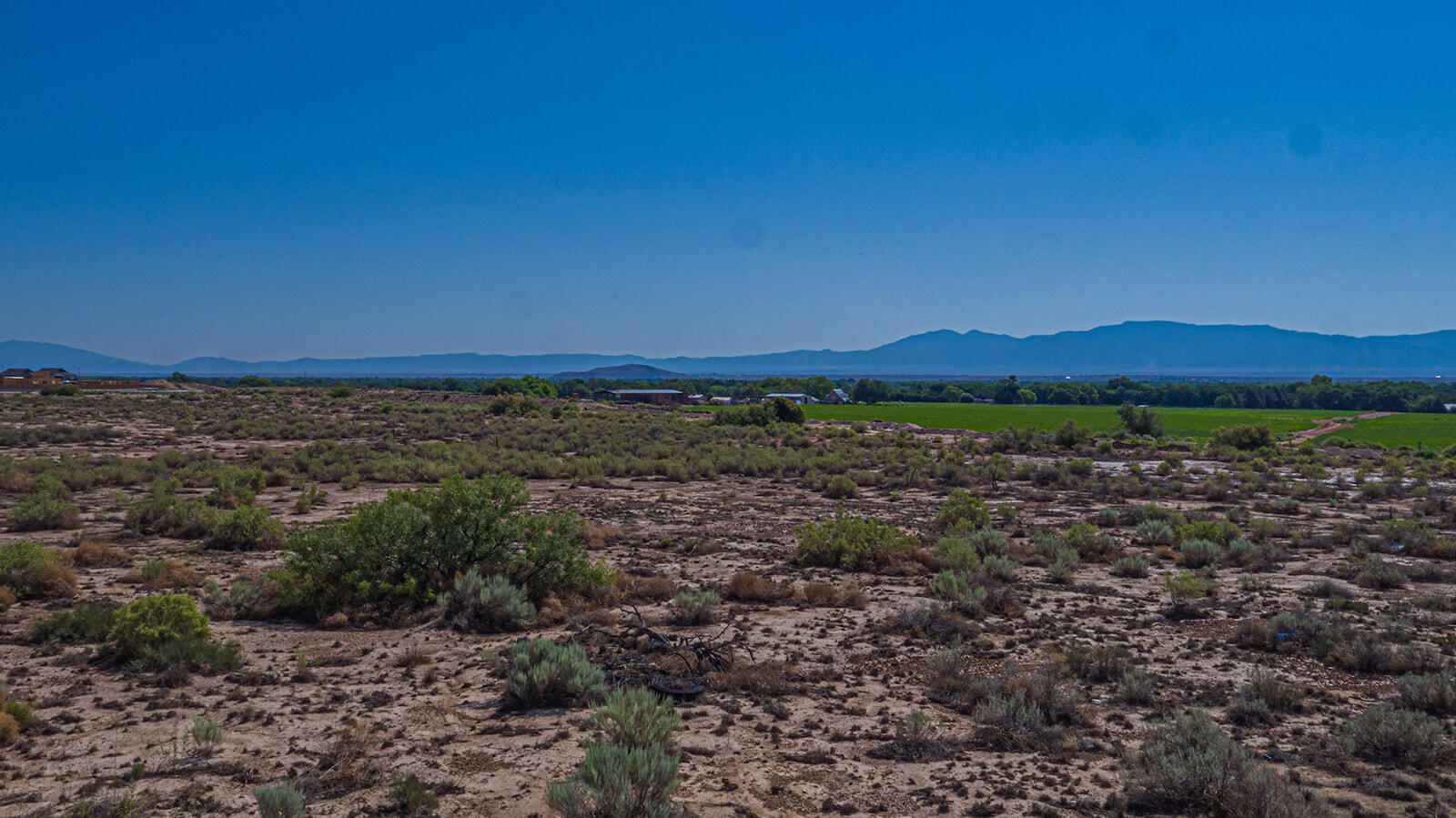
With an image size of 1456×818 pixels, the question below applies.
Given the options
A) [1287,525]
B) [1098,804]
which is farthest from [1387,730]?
[1287,525]

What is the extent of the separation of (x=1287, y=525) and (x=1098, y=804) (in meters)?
18.8

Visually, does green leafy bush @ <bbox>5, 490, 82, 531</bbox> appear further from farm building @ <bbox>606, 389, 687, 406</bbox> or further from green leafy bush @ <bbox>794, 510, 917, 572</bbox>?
farm building @ <bbox>606, 389, 687, 406</bbox>

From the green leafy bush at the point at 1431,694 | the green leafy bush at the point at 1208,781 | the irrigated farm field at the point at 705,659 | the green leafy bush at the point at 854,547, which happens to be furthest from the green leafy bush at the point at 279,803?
the green leafy bush at the point at 854,547

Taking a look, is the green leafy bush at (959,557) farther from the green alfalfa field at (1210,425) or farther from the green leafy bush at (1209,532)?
the green alfalfa field at (1210,425)

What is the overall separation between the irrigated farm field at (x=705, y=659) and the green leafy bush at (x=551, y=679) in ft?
0.12

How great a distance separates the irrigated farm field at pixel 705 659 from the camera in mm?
5957

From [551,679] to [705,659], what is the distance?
6.76 ft

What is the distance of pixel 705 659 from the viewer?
912 cm

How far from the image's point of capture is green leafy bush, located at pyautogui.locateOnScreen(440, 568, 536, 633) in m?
10.4

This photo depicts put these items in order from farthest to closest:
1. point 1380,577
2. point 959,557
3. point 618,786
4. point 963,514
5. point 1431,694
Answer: point 963,514
point 959,557
point 1380,577
point 1431,694
point 618,786

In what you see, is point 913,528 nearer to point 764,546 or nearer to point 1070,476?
point 764,546

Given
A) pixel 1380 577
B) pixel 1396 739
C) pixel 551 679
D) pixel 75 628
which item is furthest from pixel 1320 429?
pixel 75 628

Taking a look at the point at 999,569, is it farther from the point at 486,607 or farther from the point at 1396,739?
the point at 486,607

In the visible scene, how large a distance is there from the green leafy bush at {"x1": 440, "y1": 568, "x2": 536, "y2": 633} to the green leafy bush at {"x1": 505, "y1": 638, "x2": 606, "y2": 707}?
2407 millimetres
